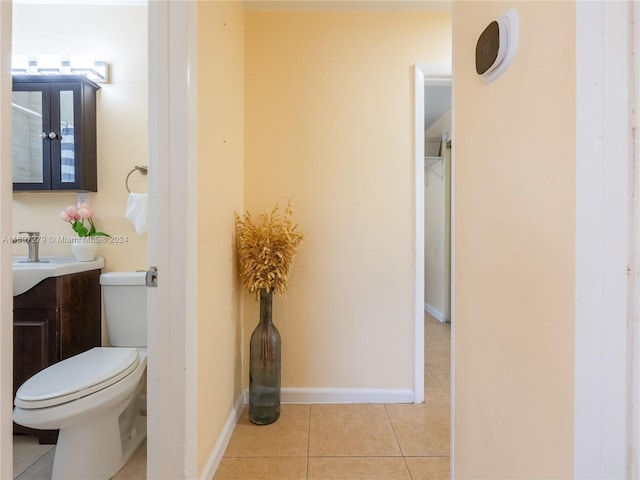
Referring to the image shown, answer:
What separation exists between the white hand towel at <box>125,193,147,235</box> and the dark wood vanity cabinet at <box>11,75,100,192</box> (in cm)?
Answer: 29

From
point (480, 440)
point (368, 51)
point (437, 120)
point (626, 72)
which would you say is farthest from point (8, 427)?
point (437, 120)

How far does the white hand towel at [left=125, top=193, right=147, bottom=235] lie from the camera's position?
5.66 feet

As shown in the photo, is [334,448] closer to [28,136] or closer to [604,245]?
[604,245]

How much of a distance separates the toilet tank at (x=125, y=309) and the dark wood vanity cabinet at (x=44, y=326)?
15 centimetres

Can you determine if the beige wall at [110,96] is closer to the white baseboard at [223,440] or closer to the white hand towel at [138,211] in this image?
the white hand towel at [138,211]

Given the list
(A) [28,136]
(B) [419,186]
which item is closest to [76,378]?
(A) [28,136]

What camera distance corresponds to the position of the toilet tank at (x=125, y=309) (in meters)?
1.60

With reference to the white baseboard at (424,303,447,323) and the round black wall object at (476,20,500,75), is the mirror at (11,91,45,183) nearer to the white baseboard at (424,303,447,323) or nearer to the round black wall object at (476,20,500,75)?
the round black wall object at (476,20,500,75)

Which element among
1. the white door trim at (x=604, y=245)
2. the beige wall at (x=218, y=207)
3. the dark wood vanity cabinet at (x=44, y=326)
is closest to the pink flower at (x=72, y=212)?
the dark wood vanity cabinet at (x=44, y=326)

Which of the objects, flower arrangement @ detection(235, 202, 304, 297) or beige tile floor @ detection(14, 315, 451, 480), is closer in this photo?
beige tile floor @ detection(14, 315, 451, 480)

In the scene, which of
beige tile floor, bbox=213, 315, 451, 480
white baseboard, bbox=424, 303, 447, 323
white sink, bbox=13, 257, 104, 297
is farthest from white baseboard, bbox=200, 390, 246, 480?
white baseboard, bbox=424, 303, 447, 323

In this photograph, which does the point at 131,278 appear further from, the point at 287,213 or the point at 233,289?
the point at 287,213

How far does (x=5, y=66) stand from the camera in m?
0.53

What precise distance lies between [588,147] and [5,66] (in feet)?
3.34
